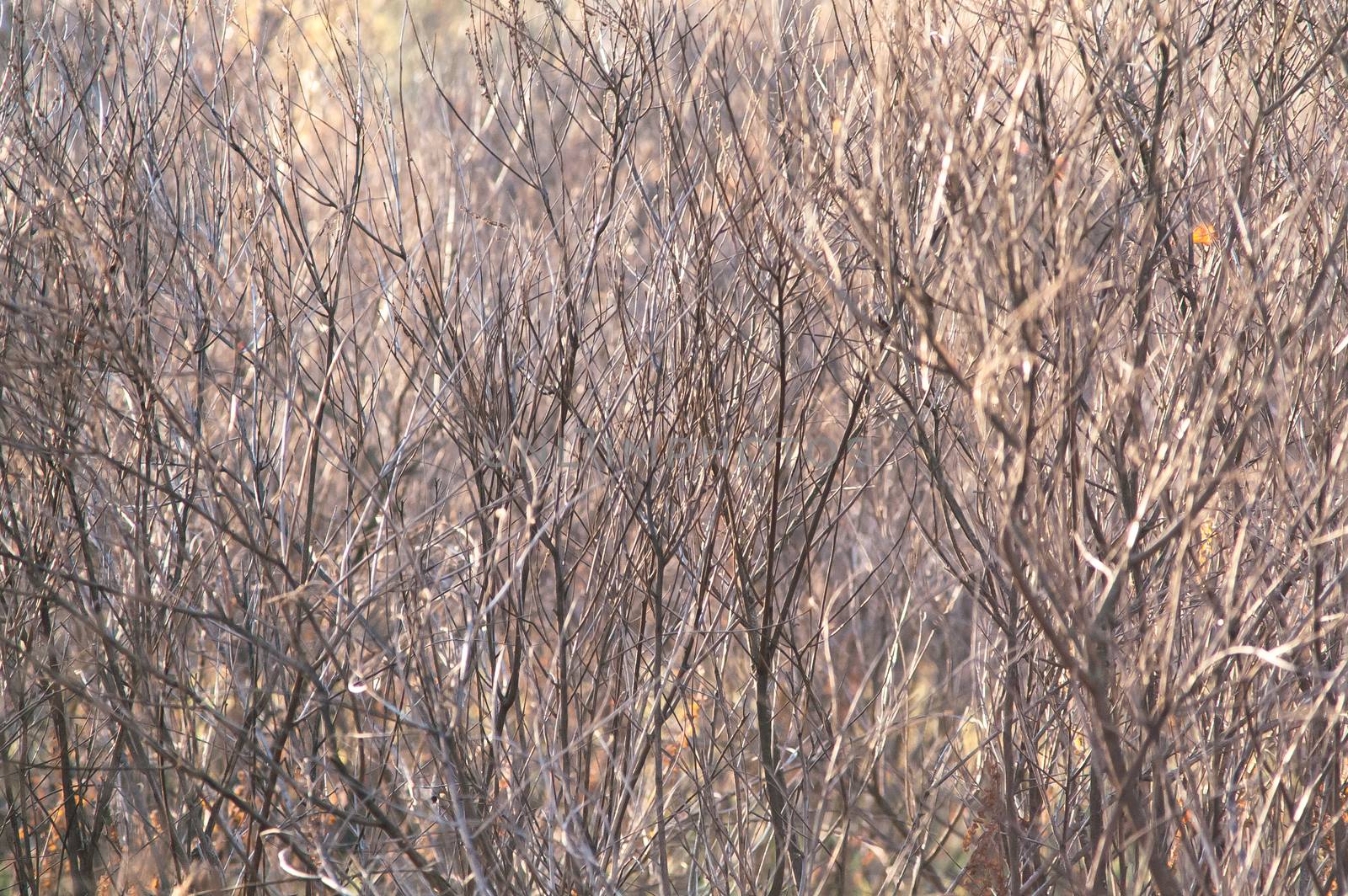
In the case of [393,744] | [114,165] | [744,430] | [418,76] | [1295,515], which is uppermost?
[418,76]

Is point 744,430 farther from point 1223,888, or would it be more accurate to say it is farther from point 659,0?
point 1223,888

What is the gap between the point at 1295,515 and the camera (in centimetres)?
243

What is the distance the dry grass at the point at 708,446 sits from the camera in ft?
8.44

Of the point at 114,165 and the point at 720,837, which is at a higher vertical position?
the point at 114,165

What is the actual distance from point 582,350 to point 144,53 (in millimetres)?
1725

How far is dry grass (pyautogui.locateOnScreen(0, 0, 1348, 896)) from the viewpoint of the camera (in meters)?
2.57

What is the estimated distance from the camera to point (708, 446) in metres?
3.28

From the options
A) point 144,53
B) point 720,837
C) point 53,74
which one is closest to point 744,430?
point 720,837

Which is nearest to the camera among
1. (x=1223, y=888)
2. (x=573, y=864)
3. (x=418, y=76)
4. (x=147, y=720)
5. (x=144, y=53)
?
(x=1223, y=888)

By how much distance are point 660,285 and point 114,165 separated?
160 cm

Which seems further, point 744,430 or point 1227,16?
point 744,430

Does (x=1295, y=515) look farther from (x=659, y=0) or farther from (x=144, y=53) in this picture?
(x=144, y=53)

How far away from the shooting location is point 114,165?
3.36 m

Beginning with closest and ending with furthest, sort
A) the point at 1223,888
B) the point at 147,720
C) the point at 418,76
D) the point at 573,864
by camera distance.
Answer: the point at 1223,888 < the point at 573,864 < the point at 147,720 < the point at 418,76
